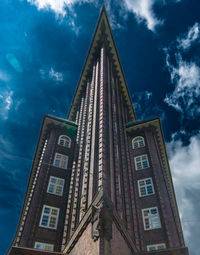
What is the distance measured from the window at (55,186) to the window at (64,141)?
20.1ft

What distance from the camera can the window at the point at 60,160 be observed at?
2940 centimetres

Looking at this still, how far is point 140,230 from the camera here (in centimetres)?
2477

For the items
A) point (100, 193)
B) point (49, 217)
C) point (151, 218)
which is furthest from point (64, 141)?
point (100, 193)

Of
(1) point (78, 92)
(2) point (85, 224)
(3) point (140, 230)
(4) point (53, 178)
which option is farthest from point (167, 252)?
(1) point (78, 92)

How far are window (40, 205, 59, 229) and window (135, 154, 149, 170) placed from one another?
41.0 feet

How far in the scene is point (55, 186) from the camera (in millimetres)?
26797

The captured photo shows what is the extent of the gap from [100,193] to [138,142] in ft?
62.9

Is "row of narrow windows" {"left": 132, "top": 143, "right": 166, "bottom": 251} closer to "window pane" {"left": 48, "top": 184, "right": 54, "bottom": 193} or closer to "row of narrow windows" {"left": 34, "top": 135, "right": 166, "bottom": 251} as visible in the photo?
"row of narrow windows" {"left": 34, "top": 135, "right": 166, "bottom": 251}

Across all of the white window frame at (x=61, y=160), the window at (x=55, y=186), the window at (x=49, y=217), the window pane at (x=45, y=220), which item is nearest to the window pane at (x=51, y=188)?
the window at (x=55, y=186)

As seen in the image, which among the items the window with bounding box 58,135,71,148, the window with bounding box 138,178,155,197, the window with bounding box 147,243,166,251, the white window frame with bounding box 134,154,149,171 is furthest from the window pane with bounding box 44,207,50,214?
the white window frame with bounding box 134,154,149,171

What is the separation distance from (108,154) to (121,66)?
28.0 m

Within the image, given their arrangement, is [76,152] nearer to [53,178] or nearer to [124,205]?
[53,178]

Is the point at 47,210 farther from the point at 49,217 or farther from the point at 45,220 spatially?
the point at 45,220

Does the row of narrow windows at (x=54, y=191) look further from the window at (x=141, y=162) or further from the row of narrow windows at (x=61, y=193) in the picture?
the window at (x=141, y=162)
